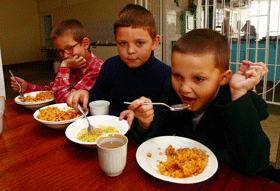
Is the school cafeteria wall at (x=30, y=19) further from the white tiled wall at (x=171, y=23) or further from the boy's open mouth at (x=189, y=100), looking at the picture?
the boy's open mouth at (x=189, y=100)

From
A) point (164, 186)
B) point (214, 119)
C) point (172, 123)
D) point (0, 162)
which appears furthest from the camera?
point (172, 123)

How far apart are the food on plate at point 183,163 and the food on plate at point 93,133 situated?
1.03 feet

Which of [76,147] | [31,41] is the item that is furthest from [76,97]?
[31,41]

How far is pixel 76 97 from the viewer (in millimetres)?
1169

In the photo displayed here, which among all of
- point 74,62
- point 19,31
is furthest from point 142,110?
point 19,31

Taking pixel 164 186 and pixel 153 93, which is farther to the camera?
pixel 153 93

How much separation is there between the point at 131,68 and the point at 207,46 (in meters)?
0.64

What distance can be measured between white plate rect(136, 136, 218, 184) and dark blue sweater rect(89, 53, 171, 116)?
54 centimetres

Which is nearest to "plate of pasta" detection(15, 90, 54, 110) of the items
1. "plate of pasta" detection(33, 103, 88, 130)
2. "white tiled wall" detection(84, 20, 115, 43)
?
"plate of pasta" detection(33, 103, 88, 130)

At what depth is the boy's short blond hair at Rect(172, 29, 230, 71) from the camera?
790mm

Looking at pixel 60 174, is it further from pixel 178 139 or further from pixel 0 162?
pixel 178 139

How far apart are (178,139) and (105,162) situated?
13.7 inches

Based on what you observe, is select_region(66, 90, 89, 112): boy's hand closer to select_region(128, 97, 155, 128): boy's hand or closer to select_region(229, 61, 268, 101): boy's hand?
select_region(128, 97, 155, 128): boy's hand

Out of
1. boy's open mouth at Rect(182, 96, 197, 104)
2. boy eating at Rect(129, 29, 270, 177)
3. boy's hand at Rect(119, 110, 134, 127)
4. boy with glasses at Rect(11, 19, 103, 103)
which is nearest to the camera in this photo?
boy eating at Rect(129, 29, 270, 177)
